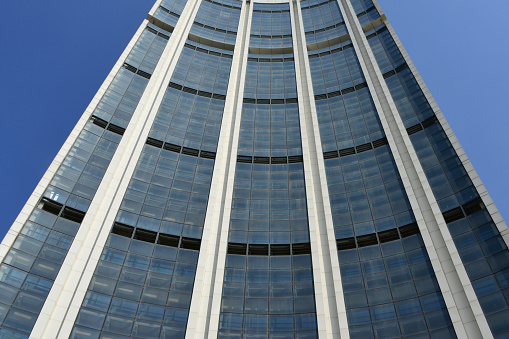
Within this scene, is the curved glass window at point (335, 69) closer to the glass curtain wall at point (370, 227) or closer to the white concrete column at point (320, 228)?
the glass curtain wall at point (370, 227)

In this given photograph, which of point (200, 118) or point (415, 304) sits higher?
point (200, 118)

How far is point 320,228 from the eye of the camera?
201 ft

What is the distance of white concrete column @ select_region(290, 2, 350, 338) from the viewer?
167ft

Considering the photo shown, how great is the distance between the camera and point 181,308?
51.6 meters

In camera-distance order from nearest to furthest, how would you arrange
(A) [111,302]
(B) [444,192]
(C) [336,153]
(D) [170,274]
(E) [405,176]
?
(A) [111,302] < (D) [170,274] < (B) [444,192] < (E) [405,176] < (C) [336,153]

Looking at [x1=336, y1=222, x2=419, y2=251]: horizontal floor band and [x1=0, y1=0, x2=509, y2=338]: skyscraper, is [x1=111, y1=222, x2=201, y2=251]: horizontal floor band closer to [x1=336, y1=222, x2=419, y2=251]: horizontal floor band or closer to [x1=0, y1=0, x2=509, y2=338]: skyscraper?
[x1=0, y1=0, x2=509, y2=338]: skyscraper

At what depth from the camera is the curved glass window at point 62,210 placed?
155ft

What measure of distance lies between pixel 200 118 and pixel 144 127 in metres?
9.21

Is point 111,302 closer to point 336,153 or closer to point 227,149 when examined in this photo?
point 227,149

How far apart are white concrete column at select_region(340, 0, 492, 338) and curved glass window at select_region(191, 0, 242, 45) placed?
98.9 ft

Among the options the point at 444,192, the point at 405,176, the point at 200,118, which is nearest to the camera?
the point at 444,192

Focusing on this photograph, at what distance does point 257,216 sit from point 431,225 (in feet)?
67.0

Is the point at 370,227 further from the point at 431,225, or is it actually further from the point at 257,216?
the point at 257,216

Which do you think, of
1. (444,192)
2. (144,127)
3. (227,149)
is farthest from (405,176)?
(144,127)
